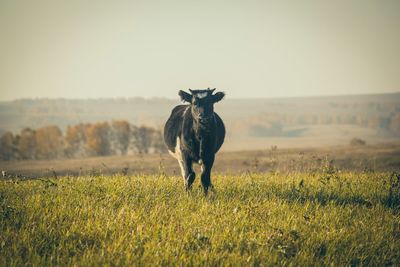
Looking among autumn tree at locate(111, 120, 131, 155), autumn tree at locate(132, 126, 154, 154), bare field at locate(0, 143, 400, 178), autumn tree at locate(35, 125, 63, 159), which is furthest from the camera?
autumn tree at locate(35, 125, 63, 159)

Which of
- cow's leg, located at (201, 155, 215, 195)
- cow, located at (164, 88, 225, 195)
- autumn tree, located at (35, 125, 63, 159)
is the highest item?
cow, located at (164, 88, 225, 195)

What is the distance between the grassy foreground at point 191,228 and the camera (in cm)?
567

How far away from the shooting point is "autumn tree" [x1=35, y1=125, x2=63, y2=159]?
4053 inches

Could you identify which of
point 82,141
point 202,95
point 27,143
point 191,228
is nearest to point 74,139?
point 82,141

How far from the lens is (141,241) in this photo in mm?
6023

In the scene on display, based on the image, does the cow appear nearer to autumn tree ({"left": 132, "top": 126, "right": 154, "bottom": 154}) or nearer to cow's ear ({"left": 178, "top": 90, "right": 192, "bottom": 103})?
cow's ear ({"left": 178, "top": 90, "right": 192, "bottom": 103})

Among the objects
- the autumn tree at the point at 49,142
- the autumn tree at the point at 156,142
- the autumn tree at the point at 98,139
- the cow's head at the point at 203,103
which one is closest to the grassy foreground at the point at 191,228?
the cow's head at the point at 203,103

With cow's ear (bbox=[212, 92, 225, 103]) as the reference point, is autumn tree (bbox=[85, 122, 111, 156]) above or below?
below

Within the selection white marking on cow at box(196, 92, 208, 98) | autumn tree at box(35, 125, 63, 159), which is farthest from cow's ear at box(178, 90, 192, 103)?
autumn tree at box(35, 125, 63, 159)

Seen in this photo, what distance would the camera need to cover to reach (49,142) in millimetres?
107625

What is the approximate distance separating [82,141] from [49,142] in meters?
8.63

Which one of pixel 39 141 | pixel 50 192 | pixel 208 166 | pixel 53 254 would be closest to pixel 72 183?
pixel 50 192

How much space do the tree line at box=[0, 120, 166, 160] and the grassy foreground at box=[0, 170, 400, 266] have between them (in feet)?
261

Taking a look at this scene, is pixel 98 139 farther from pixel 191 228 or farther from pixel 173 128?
pixel 191 228
